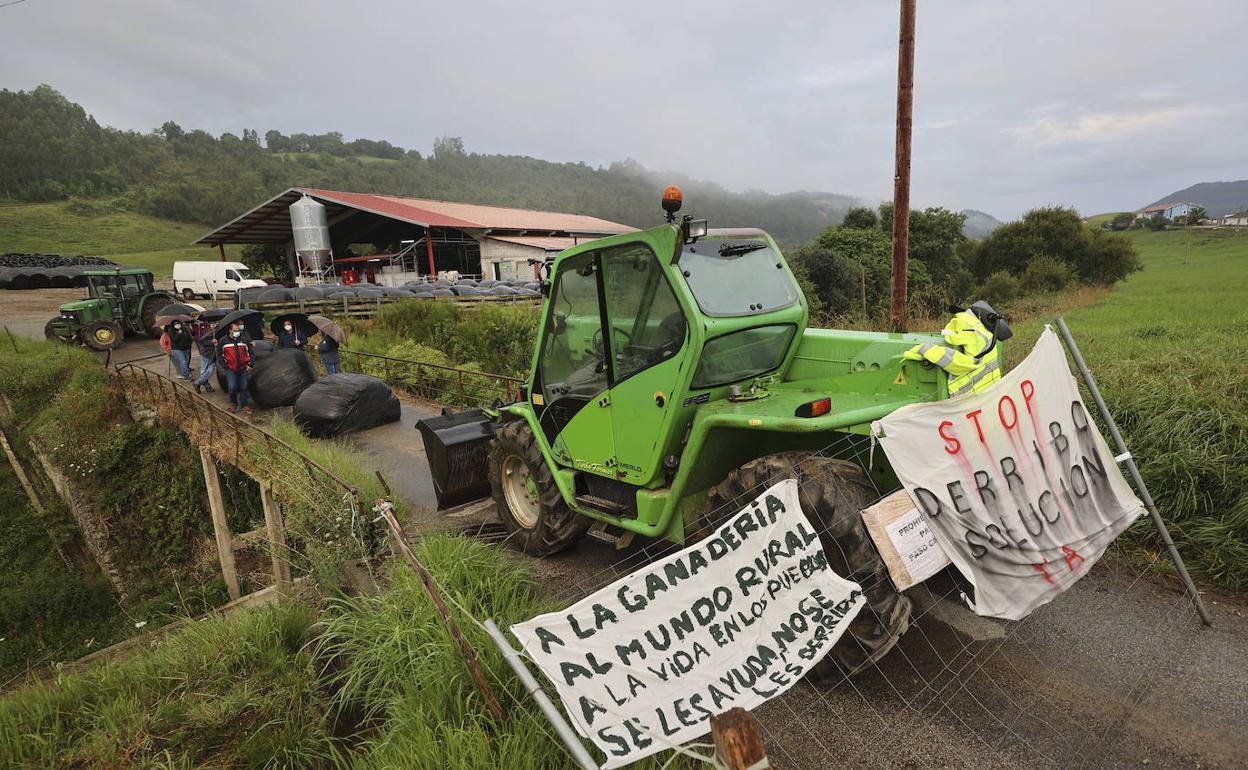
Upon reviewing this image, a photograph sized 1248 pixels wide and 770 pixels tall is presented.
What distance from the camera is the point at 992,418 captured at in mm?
3123

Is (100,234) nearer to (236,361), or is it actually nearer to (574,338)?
(236,361)

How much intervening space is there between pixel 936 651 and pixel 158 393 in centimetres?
1418

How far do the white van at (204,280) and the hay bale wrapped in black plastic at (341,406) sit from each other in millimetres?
26815

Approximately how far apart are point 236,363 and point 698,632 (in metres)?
11.6

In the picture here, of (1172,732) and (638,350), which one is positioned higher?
(638,350)

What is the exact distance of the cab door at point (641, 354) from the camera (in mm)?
3764

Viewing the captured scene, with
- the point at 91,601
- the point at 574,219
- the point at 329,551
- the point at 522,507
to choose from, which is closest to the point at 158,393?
the point at 91,601

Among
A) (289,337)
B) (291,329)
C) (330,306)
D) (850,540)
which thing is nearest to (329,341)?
(289,337)

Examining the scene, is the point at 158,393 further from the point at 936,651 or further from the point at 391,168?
the point at 391,168

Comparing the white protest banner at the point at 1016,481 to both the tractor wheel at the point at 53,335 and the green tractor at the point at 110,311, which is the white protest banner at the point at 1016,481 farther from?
the tractor wheel at the point at 53,335

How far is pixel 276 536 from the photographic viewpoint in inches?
304

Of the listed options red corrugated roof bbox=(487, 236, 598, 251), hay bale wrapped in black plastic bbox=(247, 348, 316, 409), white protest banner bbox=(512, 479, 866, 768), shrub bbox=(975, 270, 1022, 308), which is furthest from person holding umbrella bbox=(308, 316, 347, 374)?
shrub bbox=(975, 270, 1022, 308)

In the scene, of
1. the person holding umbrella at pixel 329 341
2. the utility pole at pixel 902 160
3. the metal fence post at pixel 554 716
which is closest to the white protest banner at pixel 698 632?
the metal fence post at pixel 554 716

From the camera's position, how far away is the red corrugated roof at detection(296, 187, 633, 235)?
112 feet
